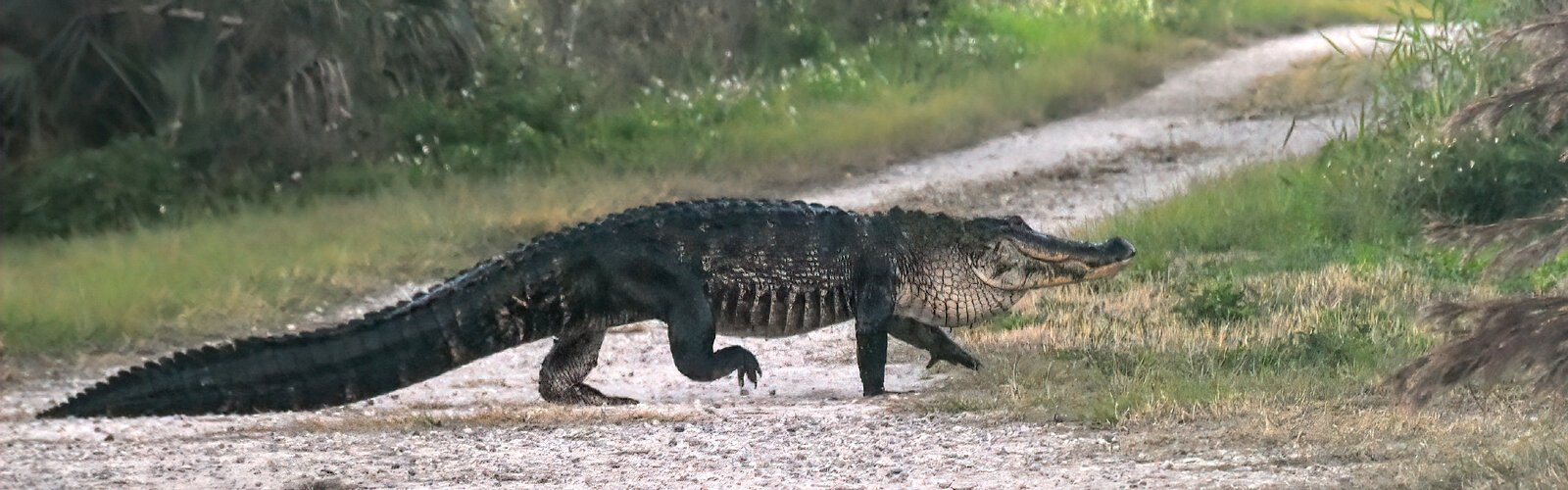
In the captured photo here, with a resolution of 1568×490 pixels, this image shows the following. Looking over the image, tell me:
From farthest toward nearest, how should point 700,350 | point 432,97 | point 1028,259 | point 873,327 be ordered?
1. point 432,97
2. point 1028,259
3. point 873,327
4. point 700,350

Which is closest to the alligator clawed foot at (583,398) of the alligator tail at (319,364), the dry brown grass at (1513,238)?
the alligator tail at (319,364)

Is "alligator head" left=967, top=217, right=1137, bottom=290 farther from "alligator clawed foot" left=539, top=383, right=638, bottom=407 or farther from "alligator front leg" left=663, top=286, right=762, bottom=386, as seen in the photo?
"alligator clawed foot" left=539, top=383, right=638, bottom=407

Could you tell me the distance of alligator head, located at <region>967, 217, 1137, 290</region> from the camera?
7.89 meters

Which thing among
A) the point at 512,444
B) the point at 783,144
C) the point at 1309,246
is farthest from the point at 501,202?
the point at 512,444

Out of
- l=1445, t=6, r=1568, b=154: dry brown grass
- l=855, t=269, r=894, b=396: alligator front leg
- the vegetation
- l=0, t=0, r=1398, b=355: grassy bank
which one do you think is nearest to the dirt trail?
l=855, t=269, r=894, b=396: alligator front leg

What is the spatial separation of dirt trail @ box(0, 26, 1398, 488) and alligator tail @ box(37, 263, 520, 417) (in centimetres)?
9

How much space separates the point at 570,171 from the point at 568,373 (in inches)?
280

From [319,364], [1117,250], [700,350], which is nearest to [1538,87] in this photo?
[1117,250]

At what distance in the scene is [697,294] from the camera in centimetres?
775

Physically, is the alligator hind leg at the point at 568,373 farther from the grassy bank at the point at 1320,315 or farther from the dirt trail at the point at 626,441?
the grassy bank at the point at 1320,315

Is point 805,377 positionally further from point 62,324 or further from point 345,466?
point 62,324

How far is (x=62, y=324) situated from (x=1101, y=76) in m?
11.8

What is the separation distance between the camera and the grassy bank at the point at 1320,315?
6012 mm

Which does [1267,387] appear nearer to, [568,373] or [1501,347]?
[1501,347]
